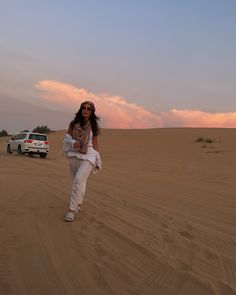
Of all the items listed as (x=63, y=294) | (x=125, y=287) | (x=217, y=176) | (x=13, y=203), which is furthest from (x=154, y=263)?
(x=217, y=176)

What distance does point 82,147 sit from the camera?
25.3 feet

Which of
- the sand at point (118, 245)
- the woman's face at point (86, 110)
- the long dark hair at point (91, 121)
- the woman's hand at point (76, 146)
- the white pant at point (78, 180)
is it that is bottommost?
the sand at point (118, 245)

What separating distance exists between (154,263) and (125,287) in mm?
861

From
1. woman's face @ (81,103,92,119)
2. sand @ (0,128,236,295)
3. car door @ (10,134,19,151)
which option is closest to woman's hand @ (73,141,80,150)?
woman's face @ (81,103,92,119)

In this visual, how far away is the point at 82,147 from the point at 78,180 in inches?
21.7

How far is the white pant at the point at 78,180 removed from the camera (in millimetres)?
7539

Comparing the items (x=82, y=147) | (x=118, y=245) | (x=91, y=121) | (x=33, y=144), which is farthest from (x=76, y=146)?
(x=33, y=144)

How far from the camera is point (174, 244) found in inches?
239

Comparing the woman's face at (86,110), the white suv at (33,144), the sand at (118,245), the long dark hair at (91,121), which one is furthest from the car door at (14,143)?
the woman's face at (86,110)

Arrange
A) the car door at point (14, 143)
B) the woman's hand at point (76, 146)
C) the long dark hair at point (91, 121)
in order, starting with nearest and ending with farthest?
the woman's hand at point (76, 146) < the long dark hair at point (91, 121) < the car door at point (14, 143)

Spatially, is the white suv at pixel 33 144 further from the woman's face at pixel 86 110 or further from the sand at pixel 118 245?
the woman's face at pixel 86 110

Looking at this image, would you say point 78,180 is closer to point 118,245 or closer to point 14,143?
point 118,245

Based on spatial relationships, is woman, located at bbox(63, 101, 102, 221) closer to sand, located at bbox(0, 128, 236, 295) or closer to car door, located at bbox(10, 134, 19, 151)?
sand, located at bbox(0, 128, 236, 295)

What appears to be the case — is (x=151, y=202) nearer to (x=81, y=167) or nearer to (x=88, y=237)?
(x=81, y=167)
